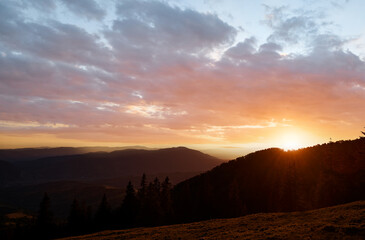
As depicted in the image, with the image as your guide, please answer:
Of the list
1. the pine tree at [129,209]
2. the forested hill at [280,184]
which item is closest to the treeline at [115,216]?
the pine tree at [129,209]

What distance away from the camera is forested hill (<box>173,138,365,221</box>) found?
7525cm

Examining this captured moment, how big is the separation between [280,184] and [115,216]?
59.1 metres

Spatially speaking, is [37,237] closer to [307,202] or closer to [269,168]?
[307,202]

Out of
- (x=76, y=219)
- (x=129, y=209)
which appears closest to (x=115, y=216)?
(x=129, y=209)

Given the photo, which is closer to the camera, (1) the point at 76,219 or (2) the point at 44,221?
(2) the point at 44,221

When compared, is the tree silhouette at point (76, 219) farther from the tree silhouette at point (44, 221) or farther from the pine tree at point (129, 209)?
the pine tree at point (129, 209)

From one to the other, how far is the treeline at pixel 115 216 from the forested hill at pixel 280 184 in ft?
63.1

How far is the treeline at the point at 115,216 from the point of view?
2857 inches

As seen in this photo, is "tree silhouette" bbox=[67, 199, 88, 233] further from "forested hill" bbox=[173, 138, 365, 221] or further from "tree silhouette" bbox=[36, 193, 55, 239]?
"forested hill" bbox=[173, 138, 365, 221]

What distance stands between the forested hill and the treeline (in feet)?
63.1

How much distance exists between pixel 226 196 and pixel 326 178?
141 feet

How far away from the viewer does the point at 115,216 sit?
8875 centimetres

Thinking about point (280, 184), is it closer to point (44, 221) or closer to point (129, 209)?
point (129, 209)

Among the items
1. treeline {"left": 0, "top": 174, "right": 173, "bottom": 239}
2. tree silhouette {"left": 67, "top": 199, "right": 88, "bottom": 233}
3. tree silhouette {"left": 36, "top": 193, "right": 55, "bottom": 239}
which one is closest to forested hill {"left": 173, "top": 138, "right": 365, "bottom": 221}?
treeline {"left": 0, "top": 174, "right": 173, "bottom": 239}
